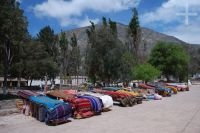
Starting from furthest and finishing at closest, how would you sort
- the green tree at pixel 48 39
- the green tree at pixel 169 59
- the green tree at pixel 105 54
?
the green tree at pixel 48 39, the green tree at pixel 169 59, the green tree at pixel 105 54

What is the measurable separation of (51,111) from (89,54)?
26878 millimetres

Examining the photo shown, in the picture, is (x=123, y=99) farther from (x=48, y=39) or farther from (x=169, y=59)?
(x=48, y=39)

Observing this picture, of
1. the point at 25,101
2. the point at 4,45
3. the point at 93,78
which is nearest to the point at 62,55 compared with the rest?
the point at 93,78

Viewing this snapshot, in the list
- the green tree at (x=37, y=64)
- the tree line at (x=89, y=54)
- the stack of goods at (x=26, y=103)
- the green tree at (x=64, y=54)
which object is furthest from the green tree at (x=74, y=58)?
the stack of goods at (x=26, y=103)

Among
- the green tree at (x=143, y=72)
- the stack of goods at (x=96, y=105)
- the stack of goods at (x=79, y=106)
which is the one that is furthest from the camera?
the green tree at (x=143, y=72)

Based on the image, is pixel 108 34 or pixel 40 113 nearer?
pixel 40 113

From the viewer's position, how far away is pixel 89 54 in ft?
146

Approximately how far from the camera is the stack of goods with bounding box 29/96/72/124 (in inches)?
704

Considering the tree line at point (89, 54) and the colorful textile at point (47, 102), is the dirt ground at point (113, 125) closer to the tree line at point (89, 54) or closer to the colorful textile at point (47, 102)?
the colorful textile at point (47, 102)

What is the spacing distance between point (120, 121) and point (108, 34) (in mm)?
25440

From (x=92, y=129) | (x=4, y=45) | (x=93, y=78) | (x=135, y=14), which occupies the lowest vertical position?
(x=92, y=129)

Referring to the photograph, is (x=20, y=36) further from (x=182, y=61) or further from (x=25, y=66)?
(x=182, y=61)

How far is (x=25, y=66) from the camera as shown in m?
62.5

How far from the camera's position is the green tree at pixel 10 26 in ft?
109
